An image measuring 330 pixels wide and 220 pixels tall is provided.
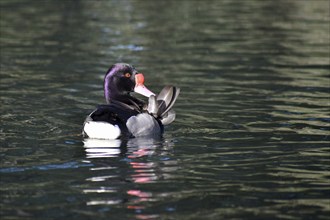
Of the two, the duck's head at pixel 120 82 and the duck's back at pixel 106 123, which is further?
the duck's head at pixel 120 82

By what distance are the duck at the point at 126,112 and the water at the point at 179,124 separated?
0.22 m

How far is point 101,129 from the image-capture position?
11461 millimetres

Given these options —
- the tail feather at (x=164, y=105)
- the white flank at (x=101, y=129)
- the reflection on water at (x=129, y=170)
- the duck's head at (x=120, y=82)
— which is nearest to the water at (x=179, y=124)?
the reflection on water at (x=129, y=170)

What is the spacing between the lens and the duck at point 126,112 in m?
11.5

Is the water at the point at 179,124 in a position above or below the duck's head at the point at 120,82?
below

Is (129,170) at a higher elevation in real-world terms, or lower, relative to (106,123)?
lower

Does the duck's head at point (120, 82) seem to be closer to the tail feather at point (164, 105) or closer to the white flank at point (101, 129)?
the tail feather at point (164, 105)

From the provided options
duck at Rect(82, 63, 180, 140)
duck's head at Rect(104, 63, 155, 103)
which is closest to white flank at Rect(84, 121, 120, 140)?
duck at Rect(82, 63, 180, 140)

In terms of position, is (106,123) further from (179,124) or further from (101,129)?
(179,124)

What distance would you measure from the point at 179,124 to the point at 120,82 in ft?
3.83

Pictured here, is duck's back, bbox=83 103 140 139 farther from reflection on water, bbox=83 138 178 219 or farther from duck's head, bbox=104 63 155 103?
duck's head, bbox=104 63 155 103

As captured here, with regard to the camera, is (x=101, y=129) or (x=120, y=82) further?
(x=120, y=82)

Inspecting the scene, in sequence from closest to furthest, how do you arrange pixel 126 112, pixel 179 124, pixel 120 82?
pixel 126 112 < pixel 120 82 < pixel 179 124

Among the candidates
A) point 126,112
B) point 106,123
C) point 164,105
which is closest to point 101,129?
point 106,123
